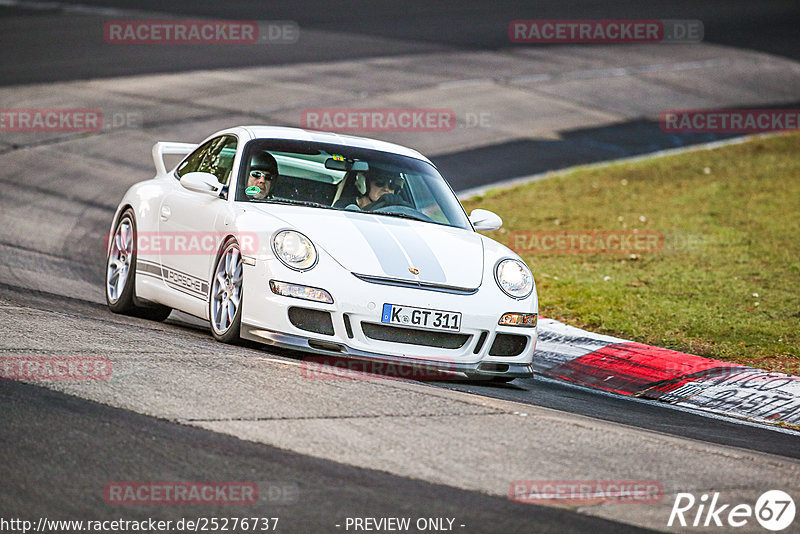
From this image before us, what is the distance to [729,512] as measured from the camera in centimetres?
489

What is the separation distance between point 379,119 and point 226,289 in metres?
12.4

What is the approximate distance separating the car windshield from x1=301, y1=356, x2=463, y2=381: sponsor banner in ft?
3.87

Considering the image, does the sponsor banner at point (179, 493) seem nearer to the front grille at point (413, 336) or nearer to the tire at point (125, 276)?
the front grille at point (413, 336)

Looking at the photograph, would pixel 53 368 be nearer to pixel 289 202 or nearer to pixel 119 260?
pixel 289 202

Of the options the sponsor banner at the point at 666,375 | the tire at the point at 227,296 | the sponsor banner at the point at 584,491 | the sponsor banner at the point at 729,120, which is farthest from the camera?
the sponsor banner at the point at 729,120

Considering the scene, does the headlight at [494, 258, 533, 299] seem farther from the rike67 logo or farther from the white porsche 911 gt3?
the rike67 logo

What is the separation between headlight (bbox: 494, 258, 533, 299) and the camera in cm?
750

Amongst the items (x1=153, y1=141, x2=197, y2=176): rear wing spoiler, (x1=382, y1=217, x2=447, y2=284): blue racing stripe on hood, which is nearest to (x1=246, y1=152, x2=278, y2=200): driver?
(x1=382, y1=217, x2=447, y2=284): blue racing stripe on hood

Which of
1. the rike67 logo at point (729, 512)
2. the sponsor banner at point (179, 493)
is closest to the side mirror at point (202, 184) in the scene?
the sponsor banner at point (179, 493)

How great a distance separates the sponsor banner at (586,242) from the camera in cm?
A: 1270

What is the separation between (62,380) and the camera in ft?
19.4

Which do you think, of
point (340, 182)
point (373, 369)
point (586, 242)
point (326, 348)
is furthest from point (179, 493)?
point (586, 242)

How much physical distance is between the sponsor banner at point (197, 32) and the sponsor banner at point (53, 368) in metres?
19.5

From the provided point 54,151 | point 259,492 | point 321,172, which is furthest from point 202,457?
point 54,151
